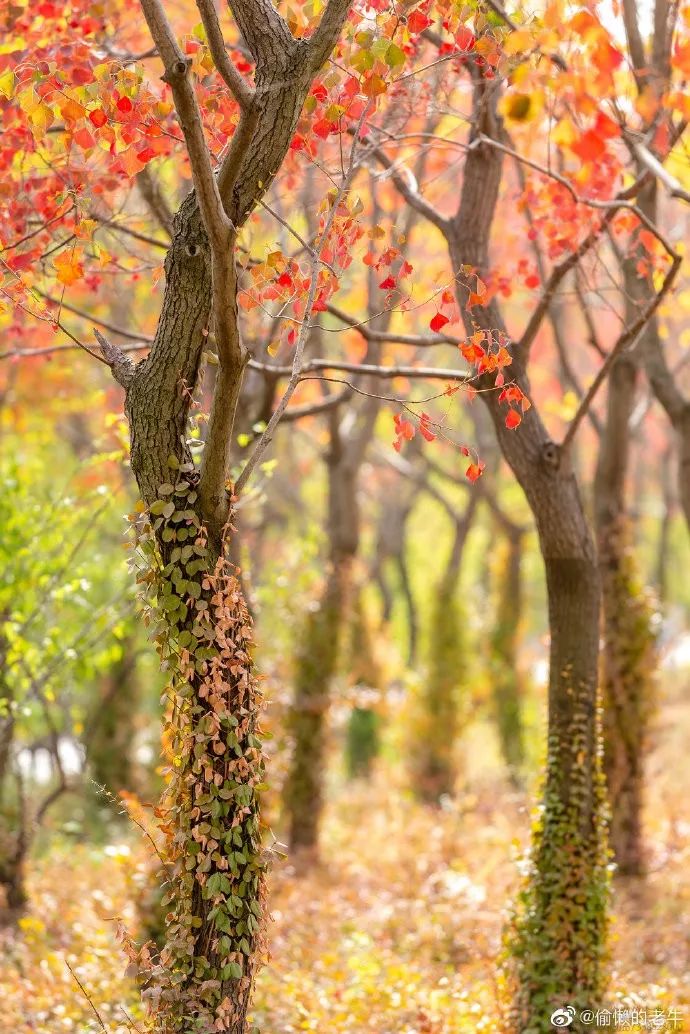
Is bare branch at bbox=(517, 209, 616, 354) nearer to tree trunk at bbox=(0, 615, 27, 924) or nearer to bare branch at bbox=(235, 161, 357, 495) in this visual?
bare branch at bbox=(235, 161, 357, 495)

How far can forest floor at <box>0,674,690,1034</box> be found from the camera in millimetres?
6297

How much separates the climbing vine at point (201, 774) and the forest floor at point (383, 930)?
0.78 metres

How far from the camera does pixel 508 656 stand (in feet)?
49.7

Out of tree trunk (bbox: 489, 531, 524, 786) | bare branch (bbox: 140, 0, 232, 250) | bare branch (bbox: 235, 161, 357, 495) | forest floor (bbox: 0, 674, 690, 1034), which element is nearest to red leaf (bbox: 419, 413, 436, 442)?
bare branch (bbox: 235, 161, 357, 495)

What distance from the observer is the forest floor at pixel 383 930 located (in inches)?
248

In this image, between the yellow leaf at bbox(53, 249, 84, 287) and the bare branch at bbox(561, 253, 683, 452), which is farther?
the bare branch at bbox(561, 253, 683, 452)

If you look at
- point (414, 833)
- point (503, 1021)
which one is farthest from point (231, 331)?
point (414, 833)

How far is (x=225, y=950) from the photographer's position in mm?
4449

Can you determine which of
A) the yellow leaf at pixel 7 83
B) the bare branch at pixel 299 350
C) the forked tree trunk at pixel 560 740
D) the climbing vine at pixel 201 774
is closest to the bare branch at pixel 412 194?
the forked tree trunk at pixel 560 740

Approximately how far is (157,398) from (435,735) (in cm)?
1030

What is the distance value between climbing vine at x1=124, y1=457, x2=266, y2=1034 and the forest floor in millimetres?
779

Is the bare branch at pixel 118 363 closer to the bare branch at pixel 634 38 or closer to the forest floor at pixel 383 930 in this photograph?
the forest floor at pixel 383 930

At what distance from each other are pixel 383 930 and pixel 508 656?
6.88 meters

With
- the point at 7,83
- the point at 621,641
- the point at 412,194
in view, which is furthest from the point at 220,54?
the point at 621,641
